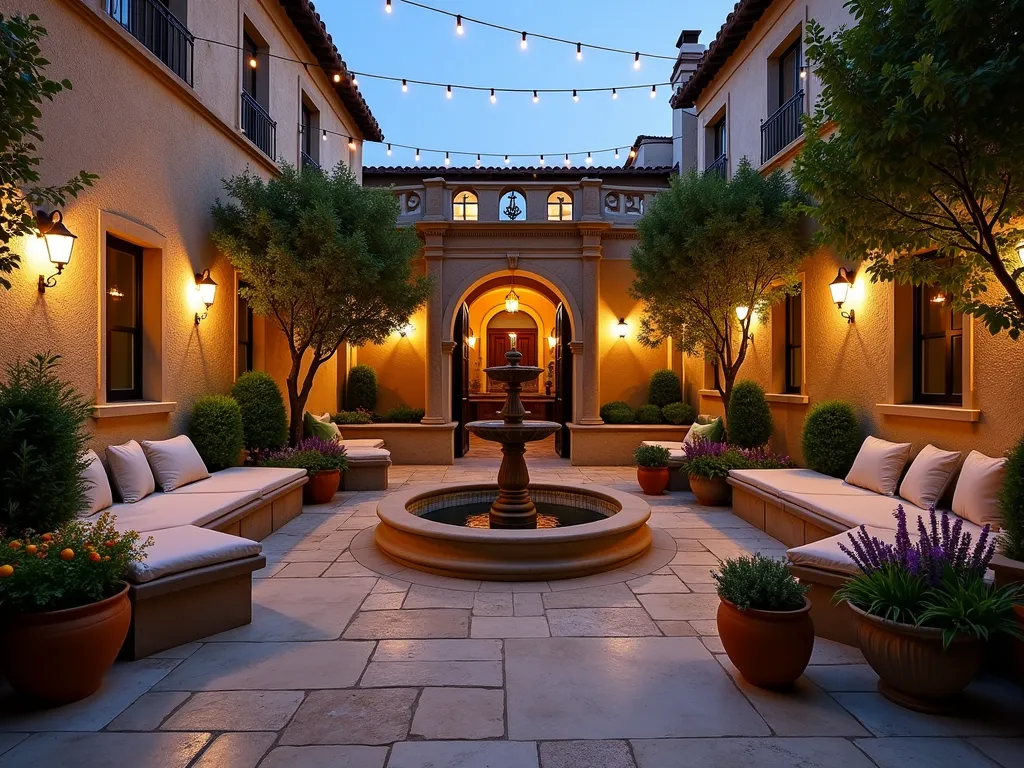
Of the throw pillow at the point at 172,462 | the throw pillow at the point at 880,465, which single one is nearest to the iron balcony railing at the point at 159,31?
the throw pillow at the point at 172,462

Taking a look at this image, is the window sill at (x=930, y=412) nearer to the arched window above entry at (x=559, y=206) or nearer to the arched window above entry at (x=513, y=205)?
the arched window above entry at (x=559, y=206)

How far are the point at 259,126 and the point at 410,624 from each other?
8273 millimetres

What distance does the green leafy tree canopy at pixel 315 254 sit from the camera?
7672 mm

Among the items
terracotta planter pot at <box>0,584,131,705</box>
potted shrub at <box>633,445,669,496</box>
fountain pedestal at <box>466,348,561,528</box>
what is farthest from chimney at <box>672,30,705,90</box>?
terracotta planter pot at <box>0,584,131,705</box>

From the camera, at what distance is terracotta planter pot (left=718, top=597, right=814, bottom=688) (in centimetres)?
304

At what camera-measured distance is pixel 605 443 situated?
11422 mm

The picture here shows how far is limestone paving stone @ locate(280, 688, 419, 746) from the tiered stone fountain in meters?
1.91

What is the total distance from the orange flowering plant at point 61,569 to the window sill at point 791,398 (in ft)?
25.1

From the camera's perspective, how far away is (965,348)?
5.35 m

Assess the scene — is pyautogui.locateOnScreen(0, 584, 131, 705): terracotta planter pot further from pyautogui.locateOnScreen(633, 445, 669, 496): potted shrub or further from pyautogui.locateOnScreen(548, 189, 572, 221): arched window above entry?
pyautogui.locateOnScreen(548, 189, 572, 221): arched window above entry

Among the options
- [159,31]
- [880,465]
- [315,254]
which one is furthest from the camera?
[315,254]

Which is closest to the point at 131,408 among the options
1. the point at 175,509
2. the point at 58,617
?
the point at 175,509

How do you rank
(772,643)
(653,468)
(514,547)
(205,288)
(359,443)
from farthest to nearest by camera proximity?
(359,443)
(653,468)
(205,288)
(514,547)
(772,643)

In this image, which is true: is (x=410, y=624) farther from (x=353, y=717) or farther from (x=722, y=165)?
(x=722, y=165)
